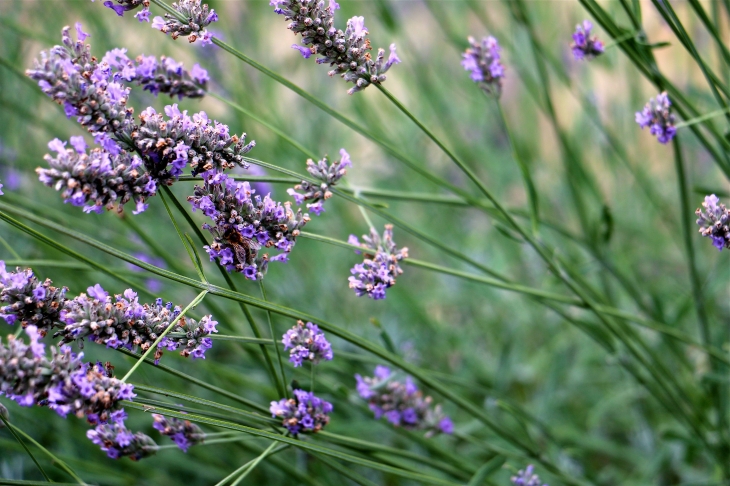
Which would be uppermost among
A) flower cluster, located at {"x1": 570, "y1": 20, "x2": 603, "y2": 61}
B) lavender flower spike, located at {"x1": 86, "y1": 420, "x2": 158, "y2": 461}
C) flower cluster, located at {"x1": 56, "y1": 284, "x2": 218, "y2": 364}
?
flower cluster, located at {"x1": 570, "y1": 20, "x2": 603, "y2": 61}

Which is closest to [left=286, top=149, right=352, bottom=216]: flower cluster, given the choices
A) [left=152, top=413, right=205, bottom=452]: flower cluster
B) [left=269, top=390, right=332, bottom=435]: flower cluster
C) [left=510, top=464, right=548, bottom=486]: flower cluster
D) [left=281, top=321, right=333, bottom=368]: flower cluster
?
[left=281, top=321, right=333, bottom=368]: flower cluster

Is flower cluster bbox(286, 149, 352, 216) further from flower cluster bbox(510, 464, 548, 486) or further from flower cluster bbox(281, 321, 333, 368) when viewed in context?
flower cluster bbox(510, 464, 548, 486)

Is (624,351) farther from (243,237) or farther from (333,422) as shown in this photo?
(243,237)

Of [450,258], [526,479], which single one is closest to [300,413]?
[526,479]

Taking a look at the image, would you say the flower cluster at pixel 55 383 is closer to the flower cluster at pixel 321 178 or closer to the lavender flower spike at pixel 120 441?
the lavender flower spike at pixel 120 441

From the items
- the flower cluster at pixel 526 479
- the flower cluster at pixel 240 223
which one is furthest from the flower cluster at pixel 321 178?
the flower cluster at pixel 526 479

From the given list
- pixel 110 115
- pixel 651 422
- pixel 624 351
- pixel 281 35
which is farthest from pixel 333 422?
pixel 281 35
